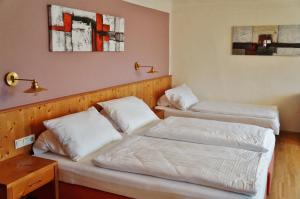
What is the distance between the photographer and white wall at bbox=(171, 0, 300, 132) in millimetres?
4770

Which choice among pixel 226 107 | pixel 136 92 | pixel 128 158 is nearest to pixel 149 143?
pixel 128 158

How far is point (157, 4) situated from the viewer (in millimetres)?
4785

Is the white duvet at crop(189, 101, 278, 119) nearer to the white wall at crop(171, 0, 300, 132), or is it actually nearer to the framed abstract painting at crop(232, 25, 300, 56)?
the white wall at crop(171, 0, 300, 132)

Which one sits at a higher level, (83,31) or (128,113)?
(83,31)

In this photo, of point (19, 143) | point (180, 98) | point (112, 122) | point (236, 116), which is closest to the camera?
point (19, 143)

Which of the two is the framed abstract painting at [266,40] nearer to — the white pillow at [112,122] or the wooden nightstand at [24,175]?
the white pillow at [112,122]

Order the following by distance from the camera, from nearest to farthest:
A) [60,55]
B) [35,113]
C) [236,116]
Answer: [35,113], [60,55], [236,116]

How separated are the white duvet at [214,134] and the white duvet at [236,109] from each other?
3.17 ft

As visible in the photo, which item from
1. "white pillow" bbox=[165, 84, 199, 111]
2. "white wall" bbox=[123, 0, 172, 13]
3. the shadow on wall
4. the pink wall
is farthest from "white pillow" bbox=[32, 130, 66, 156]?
the shadow on wall

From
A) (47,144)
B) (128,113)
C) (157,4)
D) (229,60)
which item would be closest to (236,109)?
(229,60)

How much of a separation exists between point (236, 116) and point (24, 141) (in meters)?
2.77

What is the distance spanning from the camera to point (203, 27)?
523 centimetres

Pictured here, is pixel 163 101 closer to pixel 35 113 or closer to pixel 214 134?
pixel 214 134

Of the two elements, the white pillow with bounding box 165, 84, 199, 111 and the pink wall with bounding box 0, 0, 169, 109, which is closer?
the pink wall with bounding box 0, 0, 169, 109
